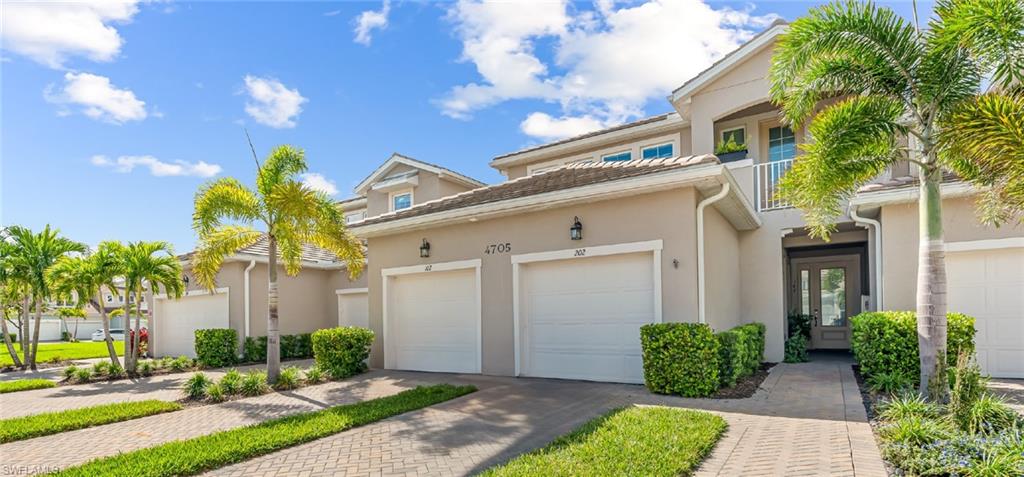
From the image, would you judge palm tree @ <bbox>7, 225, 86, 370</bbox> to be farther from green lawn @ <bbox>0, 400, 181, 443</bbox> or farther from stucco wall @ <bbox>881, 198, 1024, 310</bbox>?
stucco wall @ <bbox>881, 198, 1024, 310</bbox>

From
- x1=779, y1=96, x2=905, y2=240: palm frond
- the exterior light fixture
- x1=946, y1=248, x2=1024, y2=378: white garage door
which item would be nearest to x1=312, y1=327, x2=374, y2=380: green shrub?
the exterior light fixture

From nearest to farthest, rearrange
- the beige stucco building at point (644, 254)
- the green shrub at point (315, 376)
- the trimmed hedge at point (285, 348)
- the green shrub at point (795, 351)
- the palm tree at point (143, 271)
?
the beige stucco building at point (644, 254), the green shrub at point (315, 376), the green shrub at point (795, 351), the palm tree at point (143, 271), the trimmed hedge at point (285, 348)

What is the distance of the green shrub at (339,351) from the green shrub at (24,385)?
256 inches

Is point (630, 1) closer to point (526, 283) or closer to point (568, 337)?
point (526, 283)

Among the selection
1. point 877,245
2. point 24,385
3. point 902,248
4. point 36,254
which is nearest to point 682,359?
point 902,248

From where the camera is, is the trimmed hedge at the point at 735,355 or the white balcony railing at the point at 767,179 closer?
the trimmed hedge at the point at 735,355

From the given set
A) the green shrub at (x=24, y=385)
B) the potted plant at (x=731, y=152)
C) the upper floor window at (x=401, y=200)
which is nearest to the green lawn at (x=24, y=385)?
the green shrub at (x=24, y=385)

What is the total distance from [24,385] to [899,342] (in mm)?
17688

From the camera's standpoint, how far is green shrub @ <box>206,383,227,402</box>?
9.15 m

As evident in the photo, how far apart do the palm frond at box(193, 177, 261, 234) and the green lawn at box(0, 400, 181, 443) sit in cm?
353

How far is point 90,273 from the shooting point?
13.1m

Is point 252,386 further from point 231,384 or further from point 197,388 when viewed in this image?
point 197,388

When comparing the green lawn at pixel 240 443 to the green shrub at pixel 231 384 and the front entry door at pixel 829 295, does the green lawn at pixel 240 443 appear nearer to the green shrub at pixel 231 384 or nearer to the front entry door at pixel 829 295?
the green shrub at pixel 231 384

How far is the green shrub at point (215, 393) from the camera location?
9148mm
